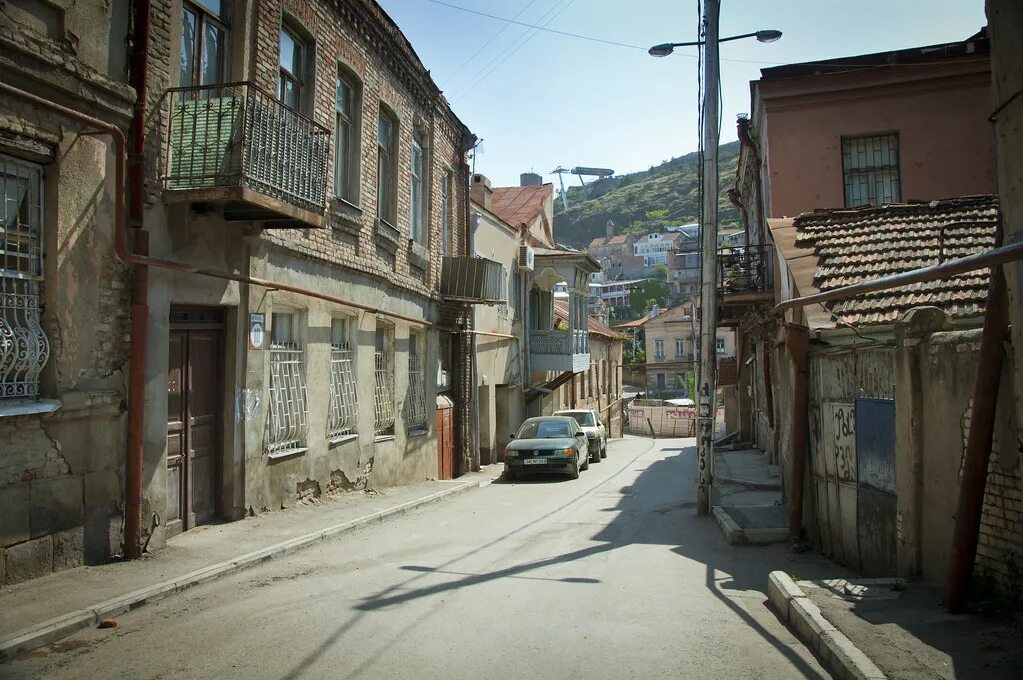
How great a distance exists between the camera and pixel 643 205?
15375 centimetres

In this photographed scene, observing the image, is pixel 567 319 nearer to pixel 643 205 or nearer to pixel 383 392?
pixel 383 392

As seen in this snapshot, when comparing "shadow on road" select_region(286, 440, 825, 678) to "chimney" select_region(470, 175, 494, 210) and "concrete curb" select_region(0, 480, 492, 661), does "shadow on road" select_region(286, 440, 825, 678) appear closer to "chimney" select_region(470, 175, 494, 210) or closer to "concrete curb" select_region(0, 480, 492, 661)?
"concrete curb" select_region(0, 480, 492, 661)

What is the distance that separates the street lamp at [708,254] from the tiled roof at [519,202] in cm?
1732

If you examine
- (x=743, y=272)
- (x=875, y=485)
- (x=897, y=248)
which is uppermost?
(x=743, y=272)

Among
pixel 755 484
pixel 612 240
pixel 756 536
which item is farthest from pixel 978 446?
pixel 612 240

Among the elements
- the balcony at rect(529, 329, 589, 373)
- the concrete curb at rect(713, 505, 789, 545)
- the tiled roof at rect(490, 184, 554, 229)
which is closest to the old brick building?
the concrete curb at rect(713, 505, 789, 545)

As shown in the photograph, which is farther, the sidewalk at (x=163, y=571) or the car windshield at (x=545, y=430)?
the car windshield at (x=545, y=430)

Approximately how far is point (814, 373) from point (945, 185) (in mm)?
11317

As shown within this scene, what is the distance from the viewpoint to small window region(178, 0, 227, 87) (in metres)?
9.19

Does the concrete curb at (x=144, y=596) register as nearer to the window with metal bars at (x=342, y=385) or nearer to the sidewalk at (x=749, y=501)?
the window with metal bars at (x=342, y=385)

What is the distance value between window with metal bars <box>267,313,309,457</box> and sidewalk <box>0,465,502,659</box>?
0.99 m

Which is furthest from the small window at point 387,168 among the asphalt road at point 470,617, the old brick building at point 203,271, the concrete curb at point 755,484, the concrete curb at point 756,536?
the concrete curb at point 756,536

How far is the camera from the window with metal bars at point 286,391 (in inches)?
433

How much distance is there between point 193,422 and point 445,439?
32.8 feet
